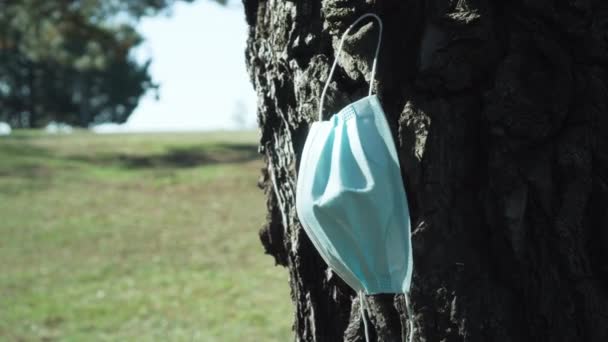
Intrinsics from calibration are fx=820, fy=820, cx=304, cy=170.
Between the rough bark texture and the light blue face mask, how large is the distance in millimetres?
69

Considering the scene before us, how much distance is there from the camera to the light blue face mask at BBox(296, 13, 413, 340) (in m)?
1.80

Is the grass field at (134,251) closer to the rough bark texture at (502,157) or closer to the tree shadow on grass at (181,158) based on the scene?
the tree shadow on grass at (181,158)

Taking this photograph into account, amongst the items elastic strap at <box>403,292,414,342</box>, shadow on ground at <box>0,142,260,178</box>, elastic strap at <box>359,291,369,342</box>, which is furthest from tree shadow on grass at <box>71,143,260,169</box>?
elastic strap at <box>403,292,414,342</box>

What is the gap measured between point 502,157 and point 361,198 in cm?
33

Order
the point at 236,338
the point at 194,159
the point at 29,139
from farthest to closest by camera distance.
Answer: the point at 29,139 < the point at 194,159 < the point at 236,338

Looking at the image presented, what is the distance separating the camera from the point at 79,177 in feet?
48.6

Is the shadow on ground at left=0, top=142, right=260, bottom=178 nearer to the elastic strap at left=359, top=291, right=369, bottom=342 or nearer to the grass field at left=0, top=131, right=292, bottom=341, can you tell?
the grass field at left=0, top=131, right=292, bottom=341

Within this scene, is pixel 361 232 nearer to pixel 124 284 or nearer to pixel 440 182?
pixel 440 182

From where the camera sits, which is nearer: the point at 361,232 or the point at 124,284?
the point at 361,232

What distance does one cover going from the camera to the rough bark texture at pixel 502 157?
182 cm

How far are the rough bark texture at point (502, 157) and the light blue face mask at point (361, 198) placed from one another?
69 millimetres

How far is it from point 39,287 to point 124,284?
2.60ft

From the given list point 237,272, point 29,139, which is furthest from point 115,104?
point 237,272

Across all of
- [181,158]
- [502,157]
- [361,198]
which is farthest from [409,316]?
[181,158]
